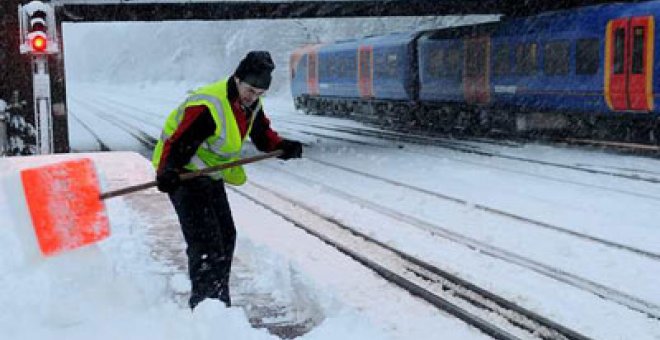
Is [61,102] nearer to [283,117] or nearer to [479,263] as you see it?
[479,263]

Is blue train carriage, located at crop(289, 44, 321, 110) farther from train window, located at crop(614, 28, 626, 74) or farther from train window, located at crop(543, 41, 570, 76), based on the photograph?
train window, located at crop(614, 28, 626, 74)

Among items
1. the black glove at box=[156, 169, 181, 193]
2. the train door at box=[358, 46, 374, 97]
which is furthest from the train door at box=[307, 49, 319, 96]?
the black glove at box=[156, 169, 181, 193]

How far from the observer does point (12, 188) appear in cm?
512

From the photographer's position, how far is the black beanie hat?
187 inches

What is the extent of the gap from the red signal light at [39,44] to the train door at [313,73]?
71.2 feet

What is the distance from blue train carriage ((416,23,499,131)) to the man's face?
1721 centimetres

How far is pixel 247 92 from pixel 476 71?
58.4 feet

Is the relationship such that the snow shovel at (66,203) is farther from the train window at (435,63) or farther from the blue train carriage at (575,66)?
the train window at (435,63)

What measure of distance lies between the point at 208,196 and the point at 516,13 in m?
18.5

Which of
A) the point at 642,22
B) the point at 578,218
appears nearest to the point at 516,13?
the point at 642,22

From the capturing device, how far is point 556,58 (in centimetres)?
1881

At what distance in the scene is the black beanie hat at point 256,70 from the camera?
475 centimetres

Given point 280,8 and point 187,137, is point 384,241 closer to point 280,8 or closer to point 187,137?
point 187,137

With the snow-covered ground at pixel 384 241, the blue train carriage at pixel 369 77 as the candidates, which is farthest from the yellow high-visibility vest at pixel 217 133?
the blue train carriage at pixel 369 77
